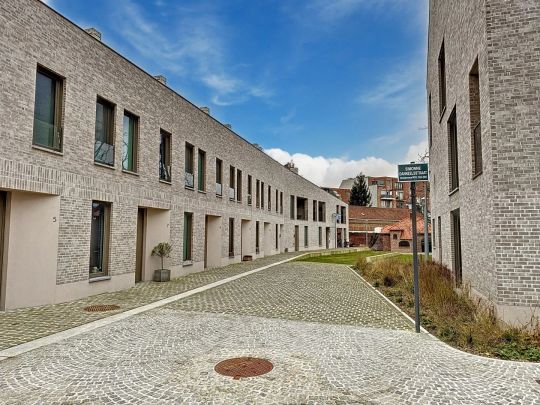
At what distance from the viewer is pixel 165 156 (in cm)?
1480

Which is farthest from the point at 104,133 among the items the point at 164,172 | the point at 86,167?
the point at 164,172

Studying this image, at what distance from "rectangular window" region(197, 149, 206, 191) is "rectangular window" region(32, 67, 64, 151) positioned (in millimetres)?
8395

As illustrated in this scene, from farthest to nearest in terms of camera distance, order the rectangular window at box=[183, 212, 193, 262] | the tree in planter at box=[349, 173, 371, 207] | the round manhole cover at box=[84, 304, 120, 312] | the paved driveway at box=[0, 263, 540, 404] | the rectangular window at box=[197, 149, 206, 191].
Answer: the tree in planter at box=[349, 173, 371, 207], the rectangular window at box=[197, 149, 206, 191], the rectangular window at box=[183, 212, 193, 262], the round manhole cover at box=[84, 304, 120, 312], the paved driveway at box=[0, 263, 540, 404]

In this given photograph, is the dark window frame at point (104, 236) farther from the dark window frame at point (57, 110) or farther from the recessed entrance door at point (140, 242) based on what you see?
the recessed entrance door at point (140, 242)

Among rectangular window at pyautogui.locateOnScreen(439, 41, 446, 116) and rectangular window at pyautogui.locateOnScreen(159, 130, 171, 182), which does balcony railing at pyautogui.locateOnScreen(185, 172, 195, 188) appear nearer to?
rectangular window at pyautogui.locateOnScreen(159, 130, 171, 182)

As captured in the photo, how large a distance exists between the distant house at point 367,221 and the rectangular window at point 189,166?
40869 mm

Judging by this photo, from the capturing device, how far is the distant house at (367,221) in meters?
55.8

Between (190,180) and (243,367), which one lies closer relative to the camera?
(243,367)

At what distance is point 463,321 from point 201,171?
13.5m

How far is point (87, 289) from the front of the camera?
10062mm

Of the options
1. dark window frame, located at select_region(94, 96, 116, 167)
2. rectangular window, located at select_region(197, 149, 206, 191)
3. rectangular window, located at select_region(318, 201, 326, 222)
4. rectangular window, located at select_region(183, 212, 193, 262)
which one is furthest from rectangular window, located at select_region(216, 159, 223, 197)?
rectangular window, located at select_region(318, 201, 326, 222)

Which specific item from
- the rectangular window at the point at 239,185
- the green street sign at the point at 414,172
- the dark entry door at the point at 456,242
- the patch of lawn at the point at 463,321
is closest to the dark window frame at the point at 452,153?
the dark entry door at the point at 456,242

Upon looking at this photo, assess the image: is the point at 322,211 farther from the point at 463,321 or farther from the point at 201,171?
the point at 463,321

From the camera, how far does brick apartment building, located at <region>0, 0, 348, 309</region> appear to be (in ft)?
27.4
